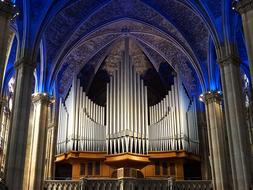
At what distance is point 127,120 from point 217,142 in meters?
5.63

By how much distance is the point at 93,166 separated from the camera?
76.4 feet

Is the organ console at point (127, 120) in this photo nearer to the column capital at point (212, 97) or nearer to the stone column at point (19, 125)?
the column capital at point (212, 97)

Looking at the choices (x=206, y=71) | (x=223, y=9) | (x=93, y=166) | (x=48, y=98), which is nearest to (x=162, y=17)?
(x=206, y=71)

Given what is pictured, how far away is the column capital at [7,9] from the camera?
1328 cm

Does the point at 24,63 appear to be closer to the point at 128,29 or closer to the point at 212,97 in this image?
the point at 128,29

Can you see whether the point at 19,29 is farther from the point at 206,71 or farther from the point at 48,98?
the point at 206,71

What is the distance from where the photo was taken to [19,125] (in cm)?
1612

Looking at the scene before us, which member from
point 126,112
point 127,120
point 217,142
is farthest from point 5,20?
point 217,142

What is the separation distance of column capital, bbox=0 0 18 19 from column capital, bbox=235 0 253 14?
765cm

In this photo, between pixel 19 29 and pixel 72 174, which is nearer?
pixel 19 29

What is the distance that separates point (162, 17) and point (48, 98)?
805 cm

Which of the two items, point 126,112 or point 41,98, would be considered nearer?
point 41,98

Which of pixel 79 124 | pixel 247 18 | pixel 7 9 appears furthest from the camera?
pixel 79 124

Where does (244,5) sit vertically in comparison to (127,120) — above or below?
above
